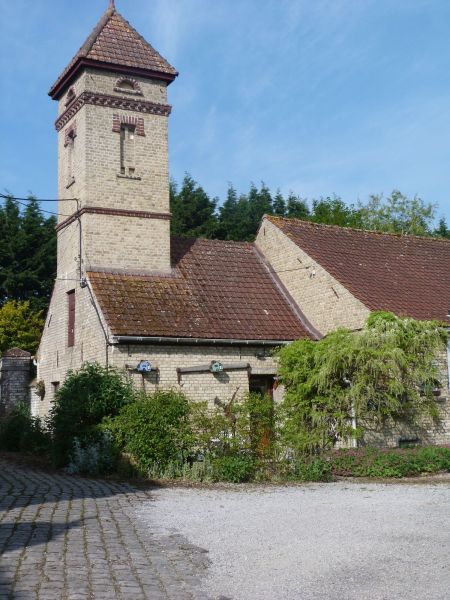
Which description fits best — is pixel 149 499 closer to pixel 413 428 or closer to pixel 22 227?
→ pixel 413 428

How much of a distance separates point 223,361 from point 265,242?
6.49 m

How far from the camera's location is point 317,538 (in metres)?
8.88

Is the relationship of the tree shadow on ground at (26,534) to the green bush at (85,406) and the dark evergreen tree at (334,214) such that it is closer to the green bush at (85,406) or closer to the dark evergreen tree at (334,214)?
the green bush at (85,406)

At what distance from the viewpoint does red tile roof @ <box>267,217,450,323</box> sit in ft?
67.5

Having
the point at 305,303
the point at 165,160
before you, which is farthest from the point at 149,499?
the point at 165,160

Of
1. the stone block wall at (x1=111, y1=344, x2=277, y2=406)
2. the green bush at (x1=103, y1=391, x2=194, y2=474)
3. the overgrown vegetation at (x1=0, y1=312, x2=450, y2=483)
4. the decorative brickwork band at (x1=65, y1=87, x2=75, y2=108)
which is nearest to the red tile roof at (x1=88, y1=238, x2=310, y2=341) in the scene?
the stone block wall at (x1=111, y1=344, x2=277, y2=406)

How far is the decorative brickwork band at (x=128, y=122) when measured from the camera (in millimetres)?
21094

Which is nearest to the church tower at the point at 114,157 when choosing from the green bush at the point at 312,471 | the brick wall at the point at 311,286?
the brick wall at the point at 311,286

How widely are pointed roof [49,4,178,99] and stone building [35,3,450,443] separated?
43mm

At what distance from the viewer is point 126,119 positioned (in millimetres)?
21297

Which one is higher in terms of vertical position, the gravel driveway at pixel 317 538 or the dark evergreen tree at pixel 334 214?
the dark evergreen tree at pixel 334 214

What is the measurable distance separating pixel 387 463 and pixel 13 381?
48.4ft

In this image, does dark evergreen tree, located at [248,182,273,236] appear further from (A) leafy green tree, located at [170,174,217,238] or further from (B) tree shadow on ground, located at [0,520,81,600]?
(B) tree shadow on ground, located at [0,520,81,600]

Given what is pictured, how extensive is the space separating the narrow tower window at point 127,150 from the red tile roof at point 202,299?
2992 millimetres
